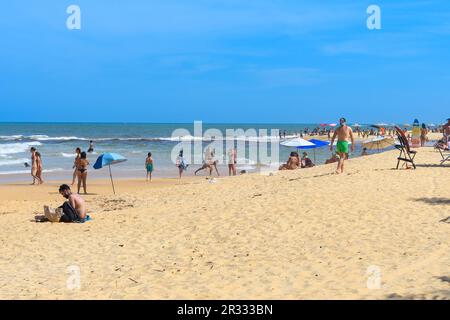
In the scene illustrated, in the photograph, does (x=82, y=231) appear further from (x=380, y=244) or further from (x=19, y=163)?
(x=19, y=163)

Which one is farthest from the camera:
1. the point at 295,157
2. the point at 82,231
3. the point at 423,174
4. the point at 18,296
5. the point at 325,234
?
the point at 295,157

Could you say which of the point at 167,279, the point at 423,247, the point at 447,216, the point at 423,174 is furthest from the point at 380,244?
the point at 423,174

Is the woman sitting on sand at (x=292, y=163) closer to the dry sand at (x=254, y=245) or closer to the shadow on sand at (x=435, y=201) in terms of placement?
the dry sand at (x=254, y=245)

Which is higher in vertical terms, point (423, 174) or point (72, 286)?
point (423, 174)

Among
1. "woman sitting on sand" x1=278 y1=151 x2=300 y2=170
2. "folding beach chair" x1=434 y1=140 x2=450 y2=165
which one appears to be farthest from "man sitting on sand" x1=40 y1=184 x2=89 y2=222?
"woman sitting on sand" x1=278 y1=151 x2=300 y2=170

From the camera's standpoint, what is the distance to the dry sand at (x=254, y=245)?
6.20m

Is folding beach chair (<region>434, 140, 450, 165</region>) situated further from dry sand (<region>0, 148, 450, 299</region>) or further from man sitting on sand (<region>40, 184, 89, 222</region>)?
man sitting on sand (<region>40, 184, 89, 222</region>)

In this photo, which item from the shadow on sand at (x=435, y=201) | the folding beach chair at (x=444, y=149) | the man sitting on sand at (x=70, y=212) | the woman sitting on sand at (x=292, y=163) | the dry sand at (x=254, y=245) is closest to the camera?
the dry sand at (x=254, y=245)

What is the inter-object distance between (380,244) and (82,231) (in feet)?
18.7

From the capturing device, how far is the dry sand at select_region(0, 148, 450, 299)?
6203 mm

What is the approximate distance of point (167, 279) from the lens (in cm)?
679

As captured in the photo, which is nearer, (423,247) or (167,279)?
(167,279)

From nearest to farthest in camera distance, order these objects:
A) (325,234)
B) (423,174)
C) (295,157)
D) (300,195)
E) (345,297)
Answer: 1. (345,297)
2. (325,234)
3. (300,195)
4. (423,174)
5. (295,157)

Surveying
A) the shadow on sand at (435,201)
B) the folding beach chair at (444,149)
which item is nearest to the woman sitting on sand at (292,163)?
the folding beach chair at (444,149)
